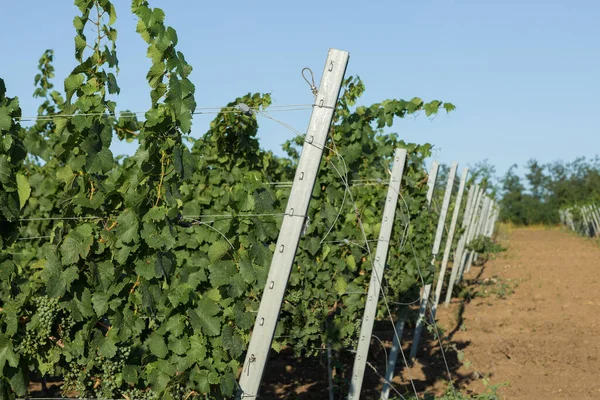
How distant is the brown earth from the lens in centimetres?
779

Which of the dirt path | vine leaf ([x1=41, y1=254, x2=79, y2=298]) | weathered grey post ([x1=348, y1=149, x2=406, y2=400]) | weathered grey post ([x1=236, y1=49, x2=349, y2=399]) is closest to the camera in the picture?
weathered grey post ([x1=236, y1=49, x2=349, y2=399])

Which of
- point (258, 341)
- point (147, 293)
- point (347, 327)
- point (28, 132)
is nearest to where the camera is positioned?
point (258, 341)

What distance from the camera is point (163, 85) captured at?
380cm

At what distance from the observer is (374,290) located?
5621 millimetres

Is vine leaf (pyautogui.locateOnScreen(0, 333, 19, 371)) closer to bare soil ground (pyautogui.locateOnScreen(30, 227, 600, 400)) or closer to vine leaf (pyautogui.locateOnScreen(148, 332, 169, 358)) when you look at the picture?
vine leaf (pyautogui.locateOnScreen(148, 332, 169, 358))

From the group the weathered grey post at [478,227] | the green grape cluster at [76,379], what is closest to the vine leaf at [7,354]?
the green grape cluster at [76,379]

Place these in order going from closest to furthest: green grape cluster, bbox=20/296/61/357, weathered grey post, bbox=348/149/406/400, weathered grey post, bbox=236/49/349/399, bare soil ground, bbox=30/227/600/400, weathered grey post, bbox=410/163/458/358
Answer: weathered grey post, bbox=236/49/349/399 < green grape cluster, bbox=20/296/61/357 < weathered grey post, bbox=348/149/406/400 < bare soil ground, bbox=30/227/600/400 < weathered grey post, bbox=410/163/458/358

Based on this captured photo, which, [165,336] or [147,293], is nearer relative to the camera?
[147,293]

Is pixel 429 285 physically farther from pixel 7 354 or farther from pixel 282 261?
pixel 7 354

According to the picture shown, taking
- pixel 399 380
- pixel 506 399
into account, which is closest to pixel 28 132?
pixel 399 380

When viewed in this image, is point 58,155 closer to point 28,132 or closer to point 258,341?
point 258,341

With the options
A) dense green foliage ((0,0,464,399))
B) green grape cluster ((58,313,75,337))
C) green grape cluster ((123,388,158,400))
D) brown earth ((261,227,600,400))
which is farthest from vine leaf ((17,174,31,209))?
brown earth ((261,227,600,400))

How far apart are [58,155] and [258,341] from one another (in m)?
1.53

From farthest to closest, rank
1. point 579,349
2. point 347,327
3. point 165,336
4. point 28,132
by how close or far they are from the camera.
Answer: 1. point 579,349
2. point 28,132
3. point 347,327
4. point 165,336
